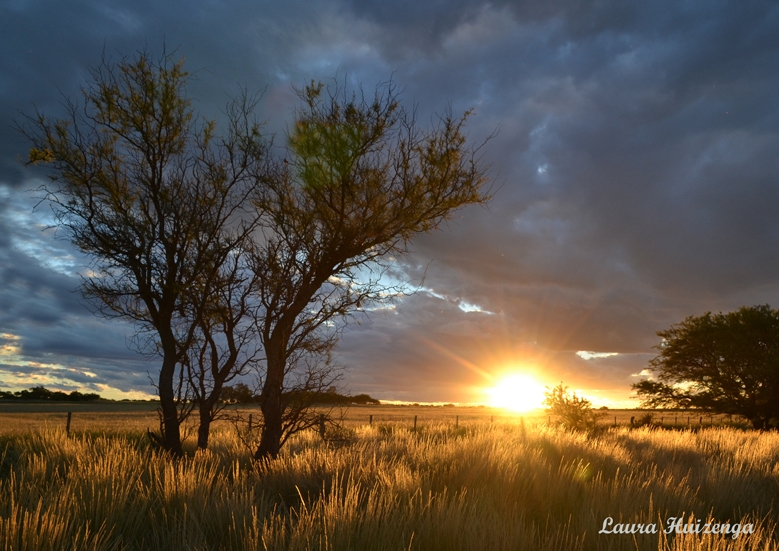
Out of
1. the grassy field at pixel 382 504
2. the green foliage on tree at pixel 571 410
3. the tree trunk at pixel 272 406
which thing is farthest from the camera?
the green foliage on tree at pixel 571 410

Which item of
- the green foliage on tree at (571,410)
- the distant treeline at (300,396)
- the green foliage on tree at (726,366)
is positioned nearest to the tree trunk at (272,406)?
the distant treeline at (300,396)

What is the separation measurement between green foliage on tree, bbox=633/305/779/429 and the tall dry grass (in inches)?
993

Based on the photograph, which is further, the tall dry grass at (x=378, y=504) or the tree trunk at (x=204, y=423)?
the tree trunk at (x=204, y=423)

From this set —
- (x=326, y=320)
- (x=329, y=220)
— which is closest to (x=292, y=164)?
(x=329, y=220)

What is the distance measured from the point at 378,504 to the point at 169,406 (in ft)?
24.7

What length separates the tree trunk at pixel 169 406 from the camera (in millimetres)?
11578

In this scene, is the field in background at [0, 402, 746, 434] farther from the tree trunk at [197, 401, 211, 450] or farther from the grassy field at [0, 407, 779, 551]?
the grassy field at [0, 407, 779, 551]

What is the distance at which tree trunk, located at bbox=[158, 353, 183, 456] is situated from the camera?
1158 cm

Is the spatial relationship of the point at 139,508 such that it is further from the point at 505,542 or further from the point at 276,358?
the point at 276,358

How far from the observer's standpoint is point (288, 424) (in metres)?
11.6

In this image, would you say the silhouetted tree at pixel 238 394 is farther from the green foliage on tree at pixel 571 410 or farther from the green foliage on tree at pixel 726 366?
the green foliage on tree at pixel 726 366

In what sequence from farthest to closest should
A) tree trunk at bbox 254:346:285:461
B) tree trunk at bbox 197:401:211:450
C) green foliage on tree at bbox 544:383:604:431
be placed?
1. green foliage on tree at bbox 544:383:604:431
2. tree trunk at bbox 197:401:211:450
3. tree trunk at bbox 254:346:285:461

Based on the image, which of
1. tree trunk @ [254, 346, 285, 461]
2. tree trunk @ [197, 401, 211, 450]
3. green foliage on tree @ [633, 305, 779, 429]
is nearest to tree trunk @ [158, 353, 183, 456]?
tree trunk @ [197, 401, 211, 450]

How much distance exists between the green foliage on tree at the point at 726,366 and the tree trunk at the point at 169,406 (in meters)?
32.7
